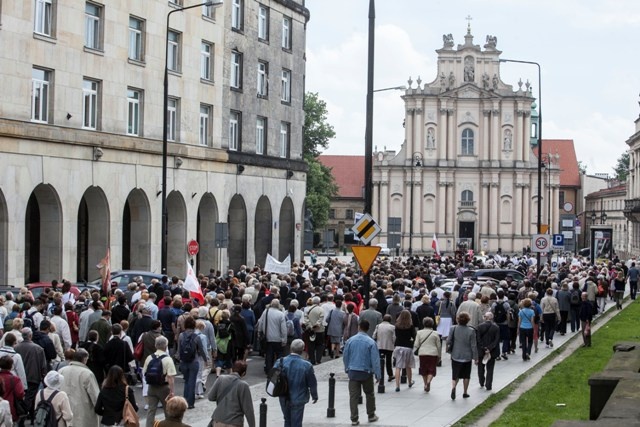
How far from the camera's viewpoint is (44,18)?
35688 mm

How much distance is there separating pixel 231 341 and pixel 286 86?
3423 centimetres

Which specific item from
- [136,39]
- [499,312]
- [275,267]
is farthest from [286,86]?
[499,312]

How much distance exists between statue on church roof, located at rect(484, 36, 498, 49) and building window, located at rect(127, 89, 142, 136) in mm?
Answer: 70885

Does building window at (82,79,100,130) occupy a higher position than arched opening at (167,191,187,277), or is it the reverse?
building window at (82,79,100,130)

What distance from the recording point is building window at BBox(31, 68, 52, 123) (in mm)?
35094

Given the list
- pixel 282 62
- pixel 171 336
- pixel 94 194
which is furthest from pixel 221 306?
pixel 282 62

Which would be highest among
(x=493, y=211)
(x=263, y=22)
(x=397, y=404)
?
(x=263, y=22)

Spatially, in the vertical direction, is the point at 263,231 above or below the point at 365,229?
above

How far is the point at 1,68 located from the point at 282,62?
2185 cm

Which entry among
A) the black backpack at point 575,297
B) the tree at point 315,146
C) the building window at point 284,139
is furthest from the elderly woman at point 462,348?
the tree at point 315,146

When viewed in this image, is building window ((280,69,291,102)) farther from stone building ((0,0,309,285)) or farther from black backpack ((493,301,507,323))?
black backpack ((493,301,507,323))

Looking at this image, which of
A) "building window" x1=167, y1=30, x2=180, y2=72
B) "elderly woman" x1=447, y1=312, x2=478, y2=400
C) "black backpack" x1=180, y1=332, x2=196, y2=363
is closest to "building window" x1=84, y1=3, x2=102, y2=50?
"building window" x1=167, y1=30, x2=180, y2=72

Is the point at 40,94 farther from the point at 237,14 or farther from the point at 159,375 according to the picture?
the point at 159,375

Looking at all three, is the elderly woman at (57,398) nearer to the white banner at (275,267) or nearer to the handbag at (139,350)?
the handbag at (139,350)
